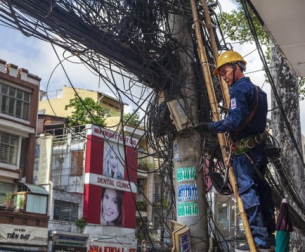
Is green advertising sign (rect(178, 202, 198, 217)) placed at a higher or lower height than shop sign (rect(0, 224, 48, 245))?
lower

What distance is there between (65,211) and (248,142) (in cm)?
2181

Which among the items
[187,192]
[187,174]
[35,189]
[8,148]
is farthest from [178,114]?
[8,148]

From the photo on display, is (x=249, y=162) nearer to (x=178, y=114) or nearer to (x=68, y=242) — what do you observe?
(x=178, y=114)

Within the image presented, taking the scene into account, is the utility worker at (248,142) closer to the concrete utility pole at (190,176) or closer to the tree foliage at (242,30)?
the concrete utility pole at (190,176)

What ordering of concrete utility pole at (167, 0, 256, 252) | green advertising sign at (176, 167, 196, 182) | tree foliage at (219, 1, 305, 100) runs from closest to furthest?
concrete utility pole at (167, 0, 256, 252)
green advertising sign at (176, 167, 196, 182)
tree foliage at (219, 1, 305, 100)

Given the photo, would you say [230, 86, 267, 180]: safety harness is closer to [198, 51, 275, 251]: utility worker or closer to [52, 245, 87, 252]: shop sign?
[198, 51, 275, 251]: utility worker

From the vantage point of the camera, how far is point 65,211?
81.6 ft

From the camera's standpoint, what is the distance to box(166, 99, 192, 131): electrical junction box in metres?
5.58

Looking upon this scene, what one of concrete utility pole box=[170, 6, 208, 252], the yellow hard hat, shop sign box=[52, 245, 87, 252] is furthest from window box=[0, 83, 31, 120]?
the yellow hard hat

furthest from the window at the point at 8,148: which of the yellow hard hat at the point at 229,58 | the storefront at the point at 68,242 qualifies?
the yellow hard hat at the point at 229,58

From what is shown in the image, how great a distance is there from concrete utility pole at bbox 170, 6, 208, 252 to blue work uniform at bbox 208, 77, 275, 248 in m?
1.55

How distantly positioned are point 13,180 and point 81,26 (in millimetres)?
19799

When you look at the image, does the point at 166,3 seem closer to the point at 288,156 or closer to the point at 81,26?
the point at 81,26

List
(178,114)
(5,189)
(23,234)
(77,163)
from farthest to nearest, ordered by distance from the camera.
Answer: (77,163) → (5,189) → (23,234) → (178,114)
